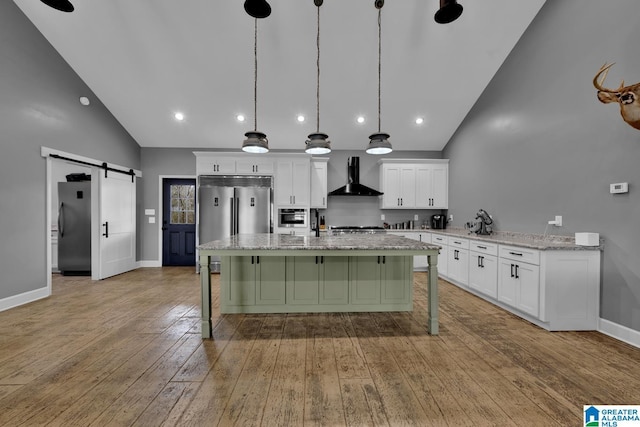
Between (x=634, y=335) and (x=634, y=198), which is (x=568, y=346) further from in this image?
(x=634, y=198)

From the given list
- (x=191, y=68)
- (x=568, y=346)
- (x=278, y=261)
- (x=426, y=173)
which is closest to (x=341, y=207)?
(x=426, y=173)

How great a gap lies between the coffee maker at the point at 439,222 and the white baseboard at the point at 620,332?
3455 mm

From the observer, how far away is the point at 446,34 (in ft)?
13.6

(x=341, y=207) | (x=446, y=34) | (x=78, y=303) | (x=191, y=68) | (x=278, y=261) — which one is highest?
(x=446, y=34)

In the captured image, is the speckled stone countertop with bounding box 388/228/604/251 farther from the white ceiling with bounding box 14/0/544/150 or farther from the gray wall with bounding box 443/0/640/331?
the white ceiling with bounding box 14/0/544/150

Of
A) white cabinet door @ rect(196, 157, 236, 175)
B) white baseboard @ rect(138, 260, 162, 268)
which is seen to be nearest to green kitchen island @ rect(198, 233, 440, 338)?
white cabinet door @ rect(196, 157, 236, 175)

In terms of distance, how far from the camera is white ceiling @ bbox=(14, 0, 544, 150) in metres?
3.90

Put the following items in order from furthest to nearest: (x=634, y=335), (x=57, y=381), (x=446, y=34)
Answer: (x=446, y=34), (x=634, y=335), (x=57, y=381)

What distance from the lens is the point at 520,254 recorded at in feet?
10.7

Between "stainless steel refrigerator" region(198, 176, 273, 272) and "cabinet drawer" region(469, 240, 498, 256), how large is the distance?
3.60 m

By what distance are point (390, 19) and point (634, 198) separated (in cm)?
345

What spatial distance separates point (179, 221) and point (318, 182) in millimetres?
3227

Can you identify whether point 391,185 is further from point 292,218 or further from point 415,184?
point 292,218

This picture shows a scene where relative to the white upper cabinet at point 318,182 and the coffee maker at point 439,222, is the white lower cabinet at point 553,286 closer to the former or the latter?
the coffee maker at point 439,222
